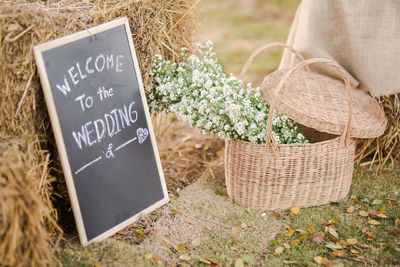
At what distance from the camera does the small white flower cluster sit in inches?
98.6

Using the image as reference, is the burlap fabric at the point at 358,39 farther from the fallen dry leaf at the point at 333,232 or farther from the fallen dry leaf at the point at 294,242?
the fallen dry leaf at the point at 294,242

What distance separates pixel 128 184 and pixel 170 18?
1129 millimetres

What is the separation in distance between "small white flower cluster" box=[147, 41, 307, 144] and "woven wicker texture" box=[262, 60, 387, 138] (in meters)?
0.10

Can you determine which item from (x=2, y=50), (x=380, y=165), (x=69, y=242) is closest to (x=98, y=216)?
(x=69, y=242)

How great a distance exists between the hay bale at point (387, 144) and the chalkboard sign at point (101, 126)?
1.63 m

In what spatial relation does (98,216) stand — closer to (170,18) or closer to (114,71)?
(114,71)

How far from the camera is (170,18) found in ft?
9.11

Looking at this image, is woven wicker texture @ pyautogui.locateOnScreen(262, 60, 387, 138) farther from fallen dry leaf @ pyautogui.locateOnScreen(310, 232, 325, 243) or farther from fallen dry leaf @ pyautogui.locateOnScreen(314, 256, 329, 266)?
fallen dry leaf @ pyautogui.locateOnScreen(314, 256, 329, 266)

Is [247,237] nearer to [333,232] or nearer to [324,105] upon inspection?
[333,232]

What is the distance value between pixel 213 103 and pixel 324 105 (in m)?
0.78

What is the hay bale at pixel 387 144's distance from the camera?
3016mm

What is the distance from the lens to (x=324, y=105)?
109 inches

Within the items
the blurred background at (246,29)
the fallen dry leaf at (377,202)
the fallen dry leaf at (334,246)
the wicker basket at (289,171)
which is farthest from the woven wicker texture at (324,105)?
the blurred background at (246,29)

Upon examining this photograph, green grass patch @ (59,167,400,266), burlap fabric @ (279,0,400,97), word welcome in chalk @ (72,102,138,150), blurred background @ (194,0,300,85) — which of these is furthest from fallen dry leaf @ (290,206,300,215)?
blurred background @ (194,0,300,85)
